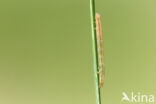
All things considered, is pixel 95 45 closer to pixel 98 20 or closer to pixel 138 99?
pixel 98 20

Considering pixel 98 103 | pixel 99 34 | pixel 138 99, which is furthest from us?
pixel 138 99

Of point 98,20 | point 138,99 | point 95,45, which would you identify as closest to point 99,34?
point 98,20

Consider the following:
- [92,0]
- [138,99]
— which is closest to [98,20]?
[92,0]

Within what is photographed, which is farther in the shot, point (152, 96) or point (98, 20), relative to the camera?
A: point (152, 96)

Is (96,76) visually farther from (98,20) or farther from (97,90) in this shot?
(98,20)

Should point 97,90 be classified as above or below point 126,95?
above

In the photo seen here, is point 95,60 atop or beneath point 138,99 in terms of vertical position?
atop

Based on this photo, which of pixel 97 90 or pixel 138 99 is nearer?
pixel 97 90

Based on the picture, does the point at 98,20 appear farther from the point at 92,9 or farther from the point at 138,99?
the point at 138,99

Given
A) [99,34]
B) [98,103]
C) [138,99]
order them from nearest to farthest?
[98,103], [99,34], [138,99]
